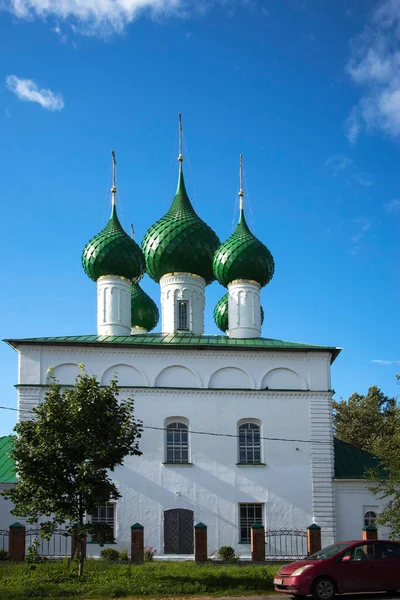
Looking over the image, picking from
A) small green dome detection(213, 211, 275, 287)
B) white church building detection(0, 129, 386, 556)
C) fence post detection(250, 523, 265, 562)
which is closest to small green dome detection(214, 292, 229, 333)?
small green dome detection(213, 211, 275, 287)

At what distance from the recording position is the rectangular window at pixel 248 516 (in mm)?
22062

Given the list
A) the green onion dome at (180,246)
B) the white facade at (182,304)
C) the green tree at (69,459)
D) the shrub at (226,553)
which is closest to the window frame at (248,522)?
the shrub at (226,553)

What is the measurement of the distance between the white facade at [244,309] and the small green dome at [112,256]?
3353 mm

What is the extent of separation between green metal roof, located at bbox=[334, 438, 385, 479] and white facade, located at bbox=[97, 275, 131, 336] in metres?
7.97

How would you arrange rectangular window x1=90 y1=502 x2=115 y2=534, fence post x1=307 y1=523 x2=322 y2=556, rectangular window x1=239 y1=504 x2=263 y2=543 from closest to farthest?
fence post x1=307 y1=523 x2=322 y2=556 → rectangular window x1=90 y1=502 x2=115 y2=534 → rectangular window x1=239 y1=504 x2=263 y2=543

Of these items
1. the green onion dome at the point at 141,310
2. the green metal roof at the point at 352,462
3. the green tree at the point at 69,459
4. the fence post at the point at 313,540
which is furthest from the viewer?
the green onion dome at the point at 141,310

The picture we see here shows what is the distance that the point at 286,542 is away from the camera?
21781 mm

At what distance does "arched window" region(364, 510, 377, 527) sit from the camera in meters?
22.6

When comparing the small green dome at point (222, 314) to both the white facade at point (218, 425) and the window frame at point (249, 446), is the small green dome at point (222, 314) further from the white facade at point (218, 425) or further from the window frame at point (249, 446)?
the window frame at point (249, 446)

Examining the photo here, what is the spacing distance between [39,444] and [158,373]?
8.17 metres

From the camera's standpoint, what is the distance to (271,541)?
2184 centimetres

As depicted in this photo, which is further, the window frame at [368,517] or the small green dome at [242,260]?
the small green dome at [242,260]

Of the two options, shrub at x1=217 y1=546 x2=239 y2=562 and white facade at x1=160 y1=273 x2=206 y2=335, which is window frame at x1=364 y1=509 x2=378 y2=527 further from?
white facade at x1=160 y1=273 x2=206 y2=335

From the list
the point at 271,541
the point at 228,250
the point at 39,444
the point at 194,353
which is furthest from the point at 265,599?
the point at 228,250
